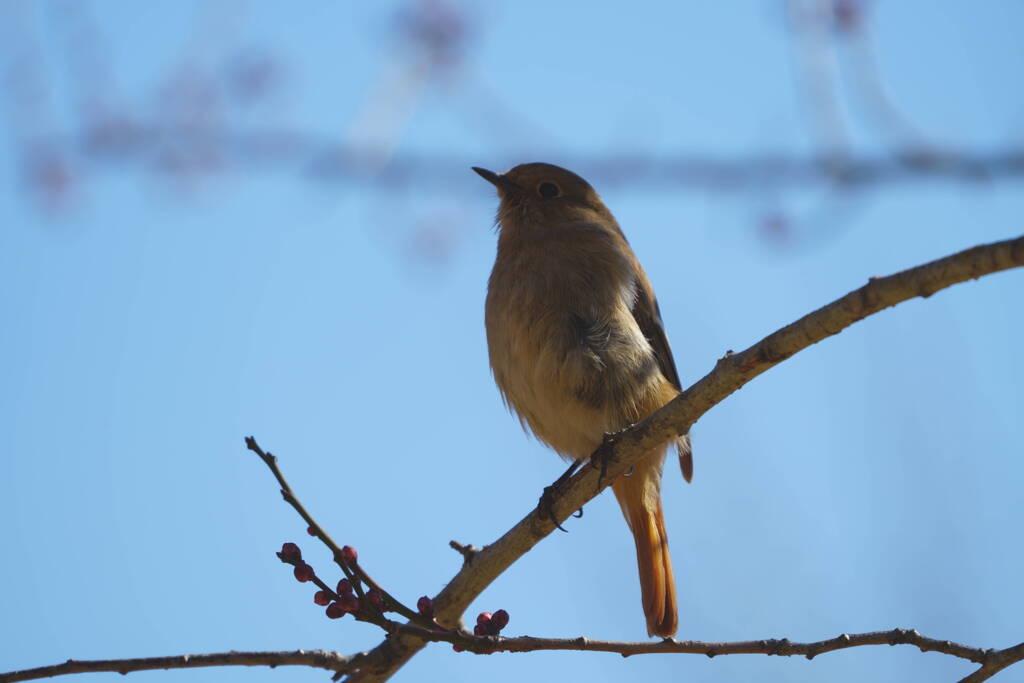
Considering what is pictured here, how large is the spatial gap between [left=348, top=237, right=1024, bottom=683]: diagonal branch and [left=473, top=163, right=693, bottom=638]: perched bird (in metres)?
0.57

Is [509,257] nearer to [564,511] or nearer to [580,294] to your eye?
[580,294]

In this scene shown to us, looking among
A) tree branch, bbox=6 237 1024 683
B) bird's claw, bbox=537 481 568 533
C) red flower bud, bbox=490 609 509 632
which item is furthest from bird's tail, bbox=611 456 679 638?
red flower bud, bbox=490 609 509 632

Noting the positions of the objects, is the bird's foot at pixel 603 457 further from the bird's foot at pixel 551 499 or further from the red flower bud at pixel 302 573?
the red flower bud at pixel 302 573

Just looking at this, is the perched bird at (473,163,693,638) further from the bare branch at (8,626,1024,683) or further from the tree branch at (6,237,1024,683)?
the bare branch at (8,626,1024,683)

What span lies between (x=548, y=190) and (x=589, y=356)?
56.7 inches

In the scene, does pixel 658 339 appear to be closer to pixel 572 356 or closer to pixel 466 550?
pixel 572 356

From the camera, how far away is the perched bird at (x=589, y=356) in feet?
13.1

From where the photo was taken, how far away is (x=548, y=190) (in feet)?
16.9

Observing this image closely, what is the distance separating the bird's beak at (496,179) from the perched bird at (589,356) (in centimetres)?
51

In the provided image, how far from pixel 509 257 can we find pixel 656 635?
5.79 feet

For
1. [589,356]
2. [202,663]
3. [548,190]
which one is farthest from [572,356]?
[202,663]

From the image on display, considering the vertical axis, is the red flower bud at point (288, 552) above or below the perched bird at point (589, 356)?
below

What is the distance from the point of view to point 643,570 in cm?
420

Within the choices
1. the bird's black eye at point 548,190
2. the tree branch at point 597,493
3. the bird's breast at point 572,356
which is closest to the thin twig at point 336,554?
the tree branch at point 597,493
